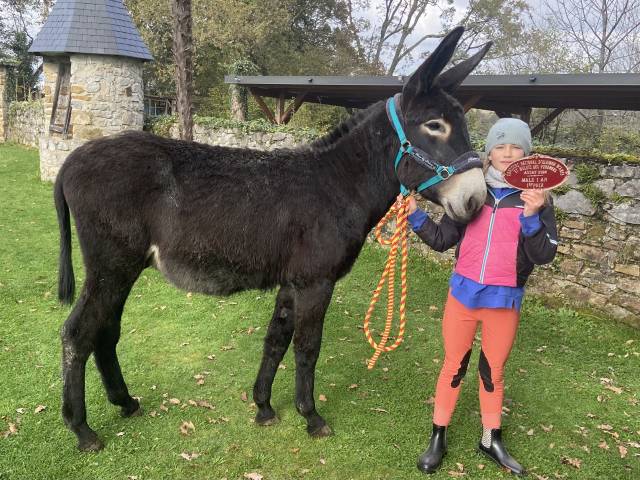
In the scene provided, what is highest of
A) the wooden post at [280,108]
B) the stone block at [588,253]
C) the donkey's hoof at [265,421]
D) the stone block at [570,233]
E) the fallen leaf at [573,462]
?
the wooden post at [280,108]

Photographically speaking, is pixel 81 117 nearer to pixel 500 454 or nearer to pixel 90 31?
pixel 90 31

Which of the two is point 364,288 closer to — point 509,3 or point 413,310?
point 413,310

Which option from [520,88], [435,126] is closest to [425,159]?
[435,126]

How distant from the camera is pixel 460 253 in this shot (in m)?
3.07

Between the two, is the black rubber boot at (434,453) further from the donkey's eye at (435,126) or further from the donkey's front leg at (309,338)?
the donkey's eye at (435,126)

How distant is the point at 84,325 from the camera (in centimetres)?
295

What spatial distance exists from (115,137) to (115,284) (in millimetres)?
969

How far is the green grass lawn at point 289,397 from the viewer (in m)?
3.24

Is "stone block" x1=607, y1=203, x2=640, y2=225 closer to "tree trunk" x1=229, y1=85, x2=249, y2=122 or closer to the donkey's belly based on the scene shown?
the donkey's belly

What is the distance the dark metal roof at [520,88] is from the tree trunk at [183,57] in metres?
3.01

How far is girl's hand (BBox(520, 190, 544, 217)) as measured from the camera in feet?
8.59

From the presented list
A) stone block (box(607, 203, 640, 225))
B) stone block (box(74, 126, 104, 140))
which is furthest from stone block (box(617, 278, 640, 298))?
stone block (box(74, 126, 104, 140))

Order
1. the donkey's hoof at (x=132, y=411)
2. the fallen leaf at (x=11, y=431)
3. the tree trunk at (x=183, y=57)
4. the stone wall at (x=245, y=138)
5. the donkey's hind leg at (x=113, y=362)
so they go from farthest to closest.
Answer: the stone wall at (x=245, y=138), the tree trunk at (x=183, y=57), the donkey's hoof at (x=132, y=411), the fallen leaf at (x=11, y=431), the donkey's hind leg at (x=113, y=362)

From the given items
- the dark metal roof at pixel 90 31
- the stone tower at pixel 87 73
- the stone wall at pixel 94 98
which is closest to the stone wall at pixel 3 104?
the stone tower at pixel 87 73
